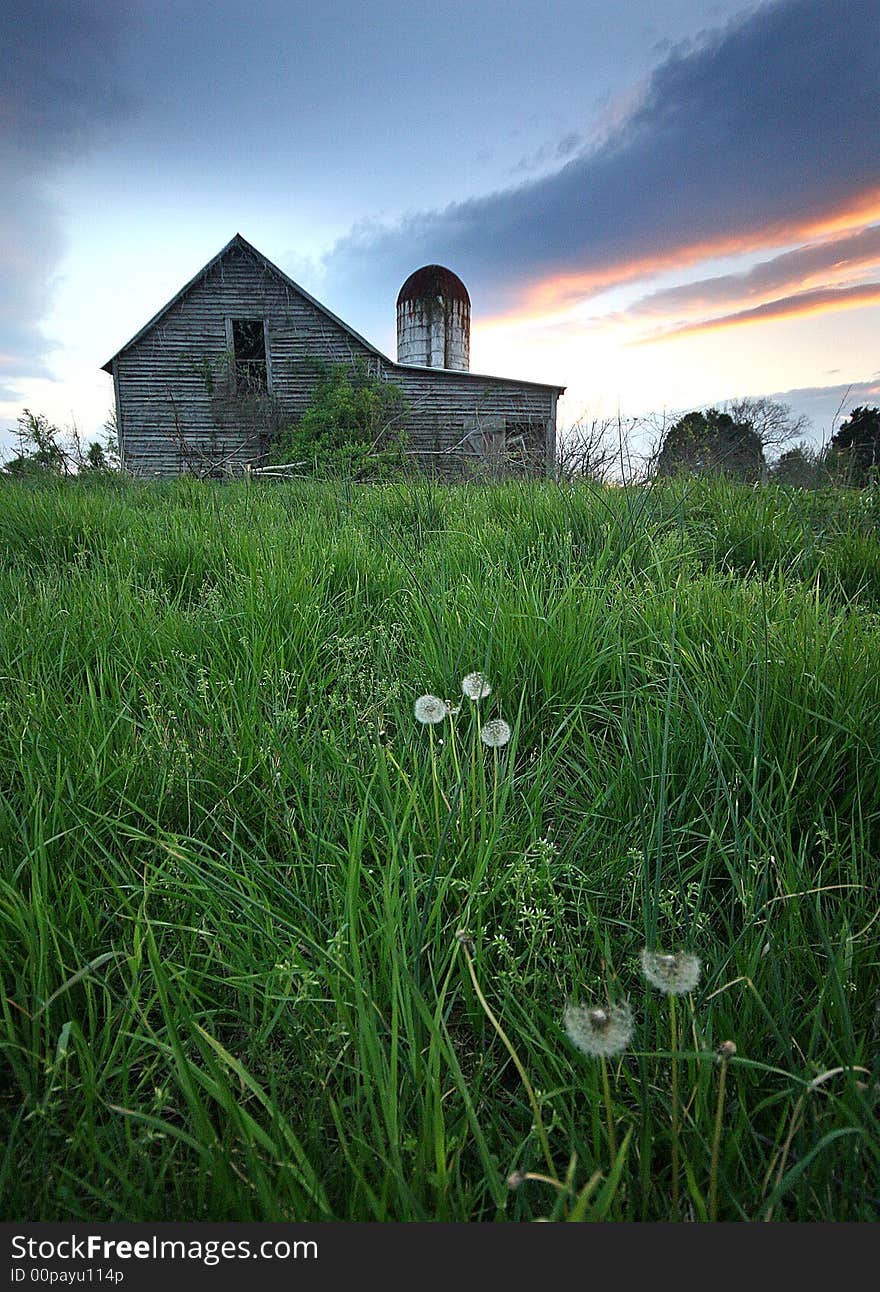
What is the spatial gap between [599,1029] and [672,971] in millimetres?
107

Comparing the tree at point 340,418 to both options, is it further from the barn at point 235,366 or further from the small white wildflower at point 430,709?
the small white wildflower at point 430,709

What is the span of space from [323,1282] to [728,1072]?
1.75 ft

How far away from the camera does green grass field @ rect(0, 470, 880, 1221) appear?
702 mm

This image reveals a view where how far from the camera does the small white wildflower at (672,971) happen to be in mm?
657

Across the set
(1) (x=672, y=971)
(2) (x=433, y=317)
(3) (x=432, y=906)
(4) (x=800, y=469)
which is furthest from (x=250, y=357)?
(1) (x=672, y=971)

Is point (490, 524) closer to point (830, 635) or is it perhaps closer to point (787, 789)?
point (830, 635)

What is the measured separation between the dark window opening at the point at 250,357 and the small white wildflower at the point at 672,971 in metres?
19.7

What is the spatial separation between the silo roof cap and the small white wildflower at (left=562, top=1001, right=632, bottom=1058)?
24.8m

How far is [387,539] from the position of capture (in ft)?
10.1

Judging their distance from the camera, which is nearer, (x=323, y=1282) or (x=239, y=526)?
(x=323, y=1282)

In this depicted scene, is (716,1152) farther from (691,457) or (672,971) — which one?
(691,457)

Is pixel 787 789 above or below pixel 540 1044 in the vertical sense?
above

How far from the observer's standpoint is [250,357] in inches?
739

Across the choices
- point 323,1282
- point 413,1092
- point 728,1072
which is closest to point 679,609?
point 728,1072
